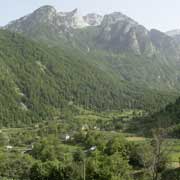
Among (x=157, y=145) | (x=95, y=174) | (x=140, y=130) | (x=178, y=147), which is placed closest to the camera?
(x=157, y=145)

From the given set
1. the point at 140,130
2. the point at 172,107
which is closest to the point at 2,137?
the point at 140,130

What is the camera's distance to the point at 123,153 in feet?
325

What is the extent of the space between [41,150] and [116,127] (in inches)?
3049

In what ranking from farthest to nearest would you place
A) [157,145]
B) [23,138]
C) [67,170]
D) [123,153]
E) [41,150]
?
[23,138] → [41,150] → [123,153] → [67,170] → [157,145]

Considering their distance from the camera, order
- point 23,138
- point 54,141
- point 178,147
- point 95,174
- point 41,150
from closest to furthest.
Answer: point 95,174 < point 178,147 < point 41,150 < point 54,141 < point 23,138

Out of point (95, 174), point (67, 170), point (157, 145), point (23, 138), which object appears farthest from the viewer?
point (23, 138)

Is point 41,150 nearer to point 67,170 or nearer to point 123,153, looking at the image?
point 123,153

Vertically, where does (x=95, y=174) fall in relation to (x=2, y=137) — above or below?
above

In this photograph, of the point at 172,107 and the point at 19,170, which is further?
the point at 172,107

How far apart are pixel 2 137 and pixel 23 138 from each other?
34.9ft

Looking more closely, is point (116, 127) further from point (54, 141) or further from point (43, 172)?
point (43, 172)

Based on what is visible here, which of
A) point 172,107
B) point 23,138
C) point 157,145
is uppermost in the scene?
point 157,145

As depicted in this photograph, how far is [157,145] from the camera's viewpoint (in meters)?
34.5

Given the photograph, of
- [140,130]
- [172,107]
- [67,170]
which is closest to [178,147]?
[67,170]
